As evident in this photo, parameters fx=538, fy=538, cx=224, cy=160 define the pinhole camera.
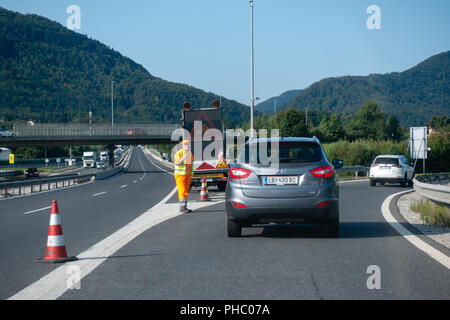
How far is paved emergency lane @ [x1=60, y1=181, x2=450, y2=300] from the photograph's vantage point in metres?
5.29

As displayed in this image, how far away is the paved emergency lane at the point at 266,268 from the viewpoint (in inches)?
208

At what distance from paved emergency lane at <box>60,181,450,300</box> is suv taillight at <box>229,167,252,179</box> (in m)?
1.05

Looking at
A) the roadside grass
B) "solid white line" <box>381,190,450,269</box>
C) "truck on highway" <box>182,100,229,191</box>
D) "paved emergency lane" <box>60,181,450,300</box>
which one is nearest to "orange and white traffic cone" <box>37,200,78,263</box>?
"paved emergency lane" <box>60,181,450,300</box>

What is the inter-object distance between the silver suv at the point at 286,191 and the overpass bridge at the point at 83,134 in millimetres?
50502

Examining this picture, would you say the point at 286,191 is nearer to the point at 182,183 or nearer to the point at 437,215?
the point at 437,215

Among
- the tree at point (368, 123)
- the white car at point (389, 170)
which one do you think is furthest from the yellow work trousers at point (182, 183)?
the tree at point (368, 123)

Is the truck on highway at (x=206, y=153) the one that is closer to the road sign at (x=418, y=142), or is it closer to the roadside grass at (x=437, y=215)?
the roadside grass at (x=437, y=215)

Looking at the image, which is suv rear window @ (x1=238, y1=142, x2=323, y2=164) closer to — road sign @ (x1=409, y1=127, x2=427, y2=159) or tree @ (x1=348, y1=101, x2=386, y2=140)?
road sign @ (x1=409, y1=127, x2=427, y2=159)

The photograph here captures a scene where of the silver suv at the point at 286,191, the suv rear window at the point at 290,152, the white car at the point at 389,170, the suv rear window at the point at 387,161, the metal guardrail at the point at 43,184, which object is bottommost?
the metal guardrail at the point at 43,184

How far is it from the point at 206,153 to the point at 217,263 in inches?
651

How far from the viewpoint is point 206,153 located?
23.2m

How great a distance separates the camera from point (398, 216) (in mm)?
12680
